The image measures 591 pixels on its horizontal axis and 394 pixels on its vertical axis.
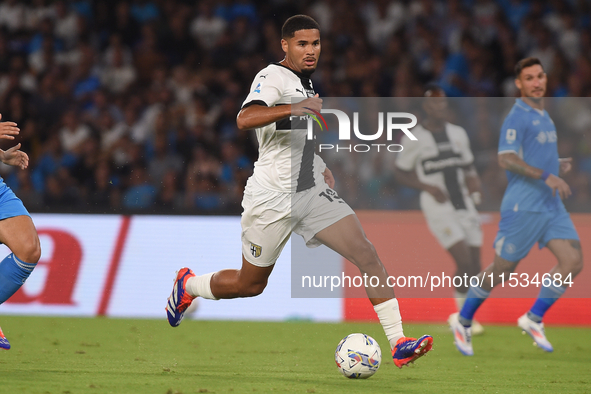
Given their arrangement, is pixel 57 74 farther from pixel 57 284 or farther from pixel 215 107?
pixel 57 284

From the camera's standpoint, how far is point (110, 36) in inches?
523

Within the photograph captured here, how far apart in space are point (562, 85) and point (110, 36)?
290 inches

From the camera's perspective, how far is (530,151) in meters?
7.06

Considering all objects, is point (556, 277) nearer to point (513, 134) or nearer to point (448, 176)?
point (513, 134)

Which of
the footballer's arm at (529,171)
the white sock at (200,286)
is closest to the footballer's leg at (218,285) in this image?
the white sock at (200,286)

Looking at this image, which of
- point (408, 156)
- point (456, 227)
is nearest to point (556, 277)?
point (456, 227)

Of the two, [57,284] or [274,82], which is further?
[57,284]

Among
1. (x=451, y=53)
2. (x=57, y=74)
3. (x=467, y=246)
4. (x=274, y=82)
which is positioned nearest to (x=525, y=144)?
(x=467, y=246)

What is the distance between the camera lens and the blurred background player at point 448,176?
8.31 metres

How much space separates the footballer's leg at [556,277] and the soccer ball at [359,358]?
7.81 ft

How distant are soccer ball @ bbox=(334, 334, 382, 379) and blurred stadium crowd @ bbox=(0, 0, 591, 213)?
14.8 feet

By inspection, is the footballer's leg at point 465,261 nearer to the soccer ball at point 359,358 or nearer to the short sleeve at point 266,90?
the soccer ball at point 359,358

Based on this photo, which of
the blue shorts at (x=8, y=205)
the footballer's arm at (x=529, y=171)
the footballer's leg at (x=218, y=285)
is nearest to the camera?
the blue shorts at (x=8, y=205)

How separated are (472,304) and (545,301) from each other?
69cm
